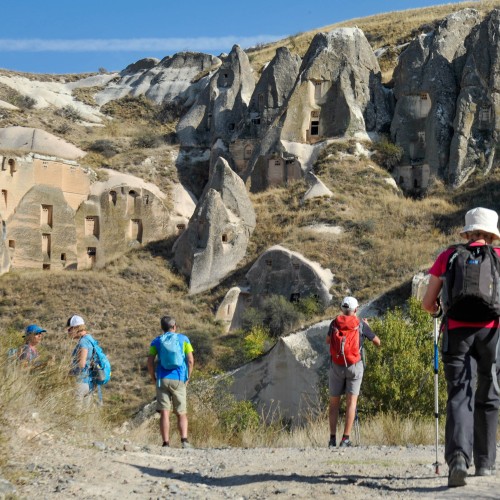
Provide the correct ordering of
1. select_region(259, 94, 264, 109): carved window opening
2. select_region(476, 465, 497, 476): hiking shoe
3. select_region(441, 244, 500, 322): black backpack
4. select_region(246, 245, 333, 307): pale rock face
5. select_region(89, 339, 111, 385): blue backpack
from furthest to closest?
1. select_region(259, 94, 264, 109): carved window opening
2. select_region(246, 245, 333, 307): pale rock face
3. select_region(89, 339, 111, 385): blue backpack
4. select_region(476, 465, 497, 476): hiking shoe
5. select_region(441, 244, 500, 322): black backpack

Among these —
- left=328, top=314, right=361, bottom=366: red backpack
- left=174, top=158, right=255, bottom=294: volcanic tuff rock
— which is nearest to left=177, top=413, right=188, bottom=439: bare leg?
left=328, top=314, right=361, bottom=366: red backpack

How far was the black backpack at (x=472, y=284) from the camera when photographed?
527cm

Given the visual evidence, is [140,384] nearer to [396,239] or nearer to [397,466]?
[396,239]

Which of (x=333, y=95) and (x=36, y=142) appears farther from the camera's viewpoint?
(x=36, y=142)

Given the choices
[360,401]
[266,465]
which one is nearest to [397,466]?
[266,465]

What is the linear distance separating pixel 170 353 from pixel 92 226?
90.1ft

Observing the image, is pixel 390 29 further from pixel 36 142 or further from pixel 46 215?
pixel 46 215

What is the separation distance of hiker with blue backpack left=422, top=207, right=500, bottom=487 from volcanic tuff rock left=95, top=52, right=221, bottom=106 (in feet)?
150

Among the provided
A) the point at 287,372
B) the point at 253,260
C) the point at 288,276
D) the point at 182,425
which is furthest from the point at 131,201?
the point at 182,425

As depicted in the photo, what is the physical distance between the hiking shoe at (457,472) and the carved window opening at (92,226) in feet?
99.9

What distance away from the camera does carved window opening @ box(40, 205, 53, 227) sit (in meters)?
34.7

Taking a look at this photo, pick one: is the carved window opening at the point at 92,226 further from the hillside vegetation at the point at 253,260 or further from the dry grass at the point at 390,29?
the dry grass at the point at 390,29

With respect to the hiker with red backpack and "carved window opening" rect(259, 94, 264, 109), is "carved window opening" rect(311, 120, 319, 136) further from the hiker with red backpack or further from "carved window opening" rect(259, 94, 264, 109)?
the hiker with red backpack

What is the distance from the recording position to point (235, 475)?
586 centimetres
